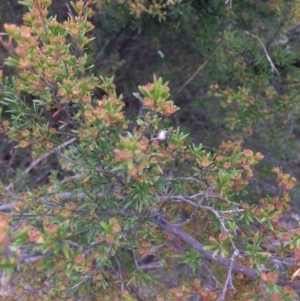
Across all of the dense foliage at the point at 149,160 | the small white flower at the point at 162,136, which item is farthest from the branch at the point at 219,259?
the small white flower at the point at 162,136

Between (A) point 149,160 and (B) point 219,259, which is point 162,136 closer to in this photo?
(A) point 149,160

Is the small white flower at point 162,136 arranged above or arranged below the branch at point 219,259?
above

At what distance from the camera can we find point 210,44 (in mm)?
3250

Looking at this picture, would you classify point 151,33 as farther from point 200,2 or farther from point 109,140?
point 109,140

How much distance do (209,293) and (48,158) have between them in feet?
8.74

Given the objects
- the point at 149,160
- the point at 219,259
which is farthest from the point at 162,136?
the point at 219,259

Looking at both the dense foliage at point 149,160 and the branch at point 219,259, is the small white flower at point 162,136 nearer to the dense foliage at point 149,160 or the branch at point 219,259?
the dense foliage at point 149,160

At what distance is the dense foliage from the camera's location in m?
1.61

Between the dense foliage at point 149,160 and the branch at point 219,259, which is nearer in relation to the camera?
the dense foliage at point 149,160

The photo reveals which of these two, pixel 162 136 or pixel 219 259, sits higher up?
pixel 162 136

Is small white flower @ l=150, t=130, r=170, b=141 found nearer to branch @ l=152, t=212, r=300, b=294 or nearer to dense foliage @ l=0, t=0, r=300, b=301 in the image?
dense foliage @ l=0, t=0, r=300, b=301

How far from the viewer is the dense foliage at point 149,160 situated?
1.61 meters

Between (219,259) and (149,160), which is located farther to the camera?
(219,259)

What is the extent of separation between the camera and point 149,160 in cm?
169
